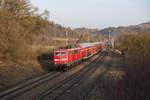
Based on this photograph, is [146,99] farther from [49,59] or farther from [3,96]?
[49,59]

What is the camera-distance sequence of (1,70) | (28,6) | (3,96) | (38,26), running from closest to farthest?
(3,96) → (1,70) → (28,6) → (38,26)

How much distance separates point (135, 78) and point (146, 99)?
3.82 m

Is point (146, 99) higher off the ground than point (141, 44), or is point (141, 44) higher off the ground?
point (141, 44)

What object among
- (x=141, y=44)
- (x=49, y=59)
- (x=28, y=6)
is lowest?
(x=49, y=59)

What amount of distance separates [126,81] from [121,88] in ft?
5.78

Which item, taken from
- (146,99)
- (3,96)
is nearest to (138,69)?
(146,99)

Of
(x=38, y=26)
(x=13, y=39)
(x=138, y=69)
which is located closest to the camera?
(x=138, y=69)

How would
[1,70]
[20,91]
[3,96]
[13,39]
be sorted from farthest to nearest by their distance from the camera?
[13,39]
[1,70]
[20,91]
[3,96]

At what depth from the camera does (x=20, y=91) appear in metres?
11.9

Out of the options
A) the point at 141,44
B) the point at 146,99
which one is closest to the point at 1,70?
the point at 146,99

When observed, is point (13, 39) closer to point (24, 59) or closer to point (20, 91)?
point (24, 59)

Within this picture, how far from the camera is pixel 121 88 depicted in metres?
10.9

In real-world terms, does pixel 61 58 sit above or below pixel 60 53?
below

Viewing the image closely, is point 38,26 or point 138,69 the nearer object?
point 138,69
